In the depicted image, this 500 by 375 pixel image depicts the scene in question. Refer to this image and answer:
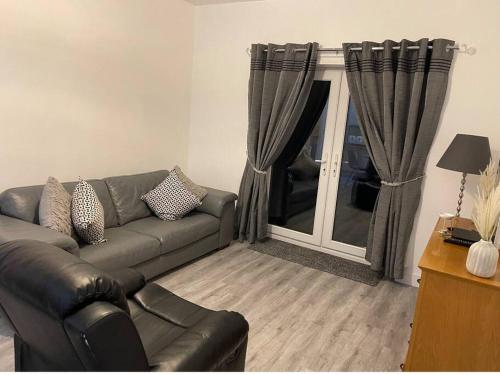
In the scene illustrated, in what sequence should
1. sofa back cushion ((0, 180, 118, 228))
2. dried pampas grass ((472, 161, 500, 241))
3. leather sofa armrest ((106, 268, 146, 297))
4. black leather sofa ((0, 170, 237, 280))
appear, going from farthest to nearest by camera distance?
1. sofa back cushion ((0, 180, 118, 228))
2. black leather sofa ((0, 170, 237, 280))
3. leather sofa armrest ((106, 268, 146, 297))
4. dried pampas grass ((472, 161, 500, 241))

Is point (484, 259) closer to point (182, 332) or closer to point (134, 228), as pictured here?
point (182, 332)

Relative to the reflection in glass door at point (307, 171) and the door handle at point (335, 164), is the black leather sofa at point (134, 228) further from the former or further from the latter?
the door handle at point (335, 164)

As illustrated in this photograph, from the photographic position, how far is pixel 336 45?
360 cm

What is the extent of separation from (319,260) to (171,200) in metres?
1.70

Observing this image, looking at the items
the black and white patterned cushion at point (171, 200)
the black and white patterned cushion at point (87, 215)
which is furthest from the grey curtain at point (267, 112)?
the black and white patterned cushion at point (87, 215)

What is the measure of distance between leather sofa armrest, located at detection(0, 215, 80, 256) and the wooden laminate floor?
0.63 metres

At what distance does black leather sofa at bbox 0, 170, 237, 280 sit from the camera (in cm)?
259

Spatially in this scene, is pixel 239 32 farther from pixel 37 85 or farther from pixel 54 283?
pixel 54 283

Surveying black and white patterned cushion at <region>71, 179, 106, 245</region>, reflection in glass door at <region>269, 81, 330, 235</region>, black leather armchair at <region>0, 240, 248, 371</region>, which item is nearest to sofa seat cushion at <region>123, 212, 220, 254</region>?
black and white patterned cushion at <region>71, 179, 106, 245</region>

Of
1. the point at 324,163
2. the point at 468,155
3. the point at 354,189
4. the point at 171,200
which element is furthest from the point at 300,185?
the point at 468,155

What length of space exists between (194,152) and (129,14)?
1765 mm

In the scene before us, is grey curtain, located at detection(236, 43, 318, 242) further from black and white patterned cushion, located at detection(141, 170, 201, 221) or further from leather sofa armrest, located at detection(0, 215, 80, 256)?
leather sofa armrest, located at detection(0, 215, 80, 256)

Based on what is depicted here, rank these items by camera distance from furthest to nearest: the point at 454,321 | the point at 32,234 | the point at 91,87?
the point at 91,87 < the point at 32,234 < the point at 454,321

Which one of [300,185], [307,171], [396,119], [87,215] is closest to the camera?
[87,215]
